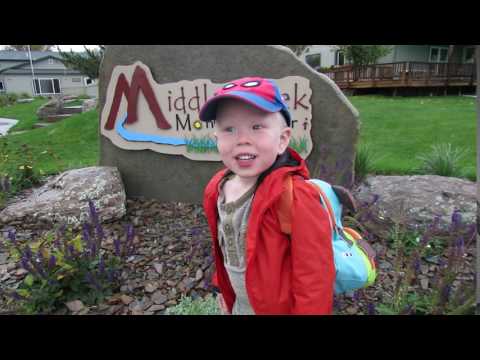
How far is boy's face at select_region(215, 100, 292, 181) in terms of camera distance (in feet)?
4.18

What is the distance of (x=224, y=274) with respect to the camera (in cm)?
165

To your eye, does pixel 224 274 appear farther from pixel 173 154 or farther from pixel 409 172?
pixel 409 172

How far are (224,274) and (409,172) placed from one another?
4.03m

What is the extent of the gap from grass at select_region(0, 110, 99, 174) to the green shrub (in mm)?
4312

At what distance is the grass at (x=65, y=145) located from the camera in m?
6.31

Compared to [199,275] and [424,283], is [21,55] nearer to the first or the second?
[199,275]

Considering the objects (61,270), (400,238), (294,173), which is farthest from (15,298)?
(400,238)

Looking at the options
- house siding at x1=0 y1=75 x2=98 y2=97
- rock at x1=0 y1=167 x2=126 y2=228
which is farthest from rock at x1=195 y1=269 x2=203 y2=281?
house siding at x1=0 y1=75 x2=98 y2=97

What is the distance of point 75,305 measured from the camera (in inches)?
96.9

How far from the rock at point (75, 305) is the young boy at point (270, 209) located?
1.69 metres

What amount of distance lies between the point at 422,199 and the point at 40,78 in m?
34.3

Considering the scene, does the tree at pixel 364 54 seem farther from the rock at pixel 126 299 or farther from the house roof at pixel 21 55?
the house roof at pixel 21 55

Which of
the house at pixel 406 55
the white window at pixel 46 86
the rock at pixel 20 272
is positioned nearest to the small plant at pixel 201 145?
the rock at pixel 20 272

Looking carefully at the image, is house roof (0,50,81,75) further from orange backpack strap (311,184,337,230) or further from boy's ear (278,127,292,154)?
orange backpack strap (311,184,337,230)
